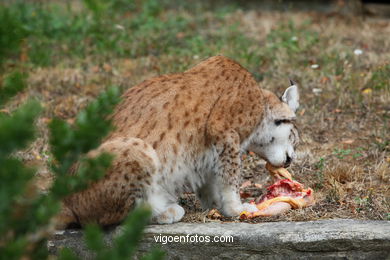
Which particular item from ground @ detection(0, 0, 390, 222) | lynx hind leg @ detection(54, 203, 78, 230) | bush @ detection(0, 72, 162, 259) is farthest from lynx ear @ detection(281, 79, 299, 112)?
bush @ detection(0, 72, 162, 259)

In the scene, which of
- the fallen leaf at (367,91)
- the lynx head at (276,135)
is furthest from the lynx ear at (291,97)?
the fallen leaf at (367,91)

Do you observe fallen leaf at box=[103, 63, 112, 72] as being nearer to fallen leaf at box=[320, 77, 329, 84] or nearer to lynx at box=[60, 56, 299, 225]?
fallen leaf at box=[320, 77, 329, 84]

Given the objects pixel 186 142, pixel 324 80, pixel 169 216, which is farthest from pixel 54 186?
pixel 324 80

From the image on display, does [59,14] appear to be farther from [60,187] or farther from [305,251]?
[60,187]

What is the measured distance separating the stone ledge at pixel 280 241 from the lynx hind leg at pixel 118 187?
0.14 m

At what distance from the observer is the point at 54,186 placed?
8.35ft

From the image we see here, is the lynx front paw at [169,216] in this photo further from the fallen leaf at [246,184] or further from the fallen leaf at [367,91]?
the fallen leaf at [367,91]

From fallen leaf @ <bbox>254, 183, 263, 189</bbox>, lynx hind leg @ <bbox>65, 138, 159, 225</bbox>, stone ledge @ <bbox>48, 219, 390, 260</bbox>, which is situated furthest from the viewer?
Result: fallen leaf @ <bbox>254, 183, 263, 189</bbox>

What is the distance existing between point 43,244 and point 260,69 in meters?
6.07

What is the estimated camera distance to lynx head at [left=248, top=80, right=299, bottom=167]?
5.78m

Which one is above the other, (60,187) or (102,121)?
(102,121)

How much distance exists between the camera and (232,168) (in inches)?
210

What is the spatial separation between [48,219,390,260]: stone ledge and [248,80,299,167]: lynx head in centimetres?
115

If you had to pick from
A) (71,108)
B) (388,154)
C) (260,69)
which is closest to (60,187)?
(388,154)
